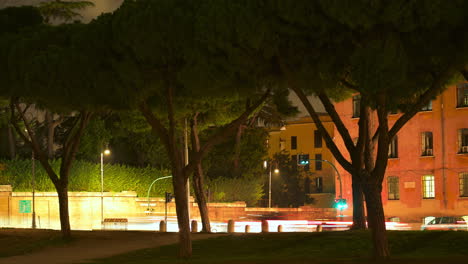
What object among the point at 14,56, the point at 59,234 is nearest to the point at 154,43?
the point at 14,56

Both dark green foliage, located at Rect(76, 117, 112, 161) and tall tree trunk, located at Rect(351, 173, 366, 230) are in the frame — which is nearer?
tall tree trunk, located at Rect(351, 173, 366, 230)

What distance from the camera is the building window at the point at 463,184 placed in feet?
191

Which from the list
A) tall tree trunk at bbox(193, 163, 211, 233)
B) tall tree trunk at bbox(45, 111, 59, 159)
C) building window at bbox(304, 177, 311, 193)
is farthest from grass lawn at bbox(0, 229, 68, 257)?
building window at bbox(304, 177, 311, 193)

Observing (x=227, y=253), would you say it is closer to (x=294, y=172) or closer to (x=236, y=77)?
(x=236, y=77)

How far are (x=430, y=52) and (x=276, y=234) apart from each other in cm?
1124

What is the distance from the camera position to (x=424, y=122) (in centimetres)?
6059

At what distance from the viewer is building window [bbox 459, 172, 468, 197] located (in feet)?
191

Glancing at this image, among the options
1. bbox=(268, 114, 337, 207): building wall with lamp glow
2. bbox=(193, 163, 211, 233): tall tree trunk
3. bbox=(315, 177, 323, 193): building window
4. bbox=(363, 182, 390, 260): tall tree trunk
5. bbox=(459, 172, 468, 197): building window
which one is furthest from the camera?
bbox=(315, 177, 323, 193): building window

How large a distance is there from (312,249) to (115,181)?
40390 millimetres

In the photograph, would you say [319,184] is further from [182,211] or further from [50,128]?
[182,211]

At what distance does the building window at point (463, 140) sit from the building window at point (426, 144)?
7.42 ft

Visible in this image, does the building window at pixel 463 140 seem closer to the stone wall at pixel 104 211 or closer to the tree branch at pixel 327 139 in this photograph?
the stone wall at pixel 104 211

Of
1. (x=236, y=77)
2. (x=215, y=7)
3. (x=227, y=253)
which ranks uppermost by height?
(x=215, y=7)

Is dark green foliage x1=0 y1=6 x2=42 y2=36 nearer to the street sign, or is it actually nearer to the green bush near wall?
the street sign
